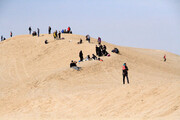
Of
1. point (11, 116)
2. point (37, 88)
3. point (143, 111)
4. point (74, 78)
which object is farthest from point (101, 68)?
point (143, 111)

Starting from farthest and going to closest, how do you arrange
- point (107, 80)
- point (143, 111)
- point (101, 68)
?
1. point (101, 68)
2. point (107, 80)
3. point (143, 111)

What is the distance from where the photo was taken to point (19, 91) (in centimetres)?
1883

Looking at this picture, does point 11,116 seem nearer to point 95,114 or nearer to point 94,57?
point 95,114

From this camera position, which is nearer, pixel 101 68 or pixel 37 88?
pixel 37 88

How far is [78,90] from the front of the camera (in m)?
17.6

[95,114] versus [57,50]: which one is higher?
[57,50]

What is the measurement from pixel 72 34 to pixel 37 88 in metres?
22.6

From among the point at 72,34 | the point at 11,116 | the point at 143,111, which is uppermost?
the point at 72,34

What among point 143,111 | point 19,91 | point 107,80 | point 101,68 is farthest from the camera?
point 101,68

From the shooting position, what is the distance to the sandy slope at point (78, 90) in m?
11.2

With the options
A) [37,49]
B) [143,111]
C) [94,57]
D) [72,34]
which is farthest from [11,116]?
[72,34]

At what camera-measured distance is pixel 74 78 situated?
2155cm

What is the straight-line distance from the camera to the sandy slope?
36.9 feet

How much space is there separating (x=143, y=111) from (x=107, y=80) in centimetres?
1153
